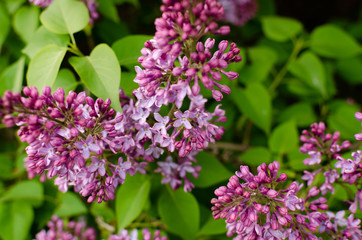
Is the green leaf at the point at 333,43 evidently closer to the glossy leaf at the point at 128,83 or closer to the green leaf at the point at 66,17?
the glossy leaf at the point at 128,83

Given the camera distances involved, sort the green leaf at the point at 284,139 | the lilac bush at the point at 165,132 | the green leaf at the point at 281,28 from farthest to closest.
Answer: the green leaf at the point at 281,28, the green leaf at the point at 284,139, the lilac bush at the point at 165,132

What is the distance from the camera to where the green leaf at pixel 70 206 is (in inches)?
112

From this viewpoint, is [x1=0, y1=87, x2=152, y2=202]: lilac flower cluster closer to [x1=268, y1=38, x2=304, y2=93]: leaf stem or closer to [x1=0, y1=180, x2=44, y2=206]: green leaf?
[x1=0, y1=180, x2=44, y2=206]: green leaf

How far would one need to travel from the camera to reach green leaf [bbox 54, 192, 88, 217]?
2.85 m

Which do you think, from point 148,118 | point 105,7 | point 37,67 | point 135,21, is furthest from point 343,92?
point 37,67

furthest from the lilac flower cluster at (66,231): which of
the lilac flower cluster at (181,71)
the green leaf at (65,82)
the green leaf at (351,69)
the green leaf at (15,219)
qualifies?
the green leaf at (351,69)

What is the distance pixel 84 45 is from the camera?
3420 mm

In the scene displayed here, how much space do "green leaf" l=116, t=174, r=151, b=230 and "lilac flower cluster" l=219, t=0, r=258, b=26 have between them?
216cm

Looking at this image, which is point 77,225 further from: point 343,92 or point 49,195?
point 343,92

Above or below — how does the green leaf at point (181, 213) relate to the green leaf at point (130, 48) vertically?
below

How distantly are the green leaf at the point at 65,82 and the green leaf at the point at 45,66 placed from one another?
5.8 inches

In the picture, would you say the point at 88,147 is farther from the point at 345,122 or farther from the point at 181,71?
the point at 345,122

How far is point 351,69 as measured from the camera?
3.72 metres

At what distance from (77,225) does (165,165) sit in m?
1.49
